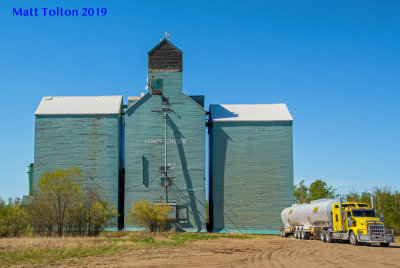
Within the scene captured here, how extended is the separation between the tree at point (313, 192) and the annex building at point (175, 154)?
3391 cm

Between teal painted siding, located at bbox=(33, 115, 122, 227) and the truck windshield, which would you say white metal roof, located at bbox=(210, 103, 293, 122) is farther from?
the truck windshield

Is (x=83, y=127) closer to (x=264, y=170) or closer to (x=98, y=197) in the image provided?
(x=98, y=197)

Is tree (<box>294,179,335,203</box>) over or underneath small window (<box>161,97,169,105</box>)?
underneath

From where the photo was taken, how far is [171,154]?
49.6 metres

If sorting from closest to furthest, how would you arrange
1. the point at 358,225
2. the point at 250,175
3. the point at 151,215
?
1. the point at 358,225
2. the point at 151,215
3. the point at 250,175

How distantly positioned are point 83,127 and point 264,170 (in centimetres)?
2036

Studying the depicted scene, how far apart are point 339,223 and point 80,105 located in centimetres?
3163

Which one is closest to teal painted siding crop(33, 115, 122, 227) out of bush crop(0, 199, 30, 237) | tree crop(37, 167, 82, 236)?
tree crop(37, 167, 82, 236)

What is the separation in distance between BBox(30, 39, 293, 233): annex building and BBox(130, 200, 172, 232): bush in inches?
68.1

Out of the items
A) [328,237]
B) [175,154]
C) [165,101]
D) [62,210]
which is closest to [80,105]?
[165,101]

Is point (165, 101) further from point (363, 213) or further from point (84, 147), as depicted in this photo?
point (363, 213)

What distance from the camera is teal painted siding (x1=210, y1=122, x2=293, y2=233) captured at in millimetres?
49938

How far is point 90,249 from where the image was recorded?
26.8 metres

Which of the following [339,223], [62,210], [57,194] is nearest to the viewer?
[339,223]
